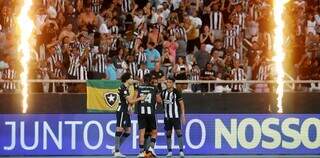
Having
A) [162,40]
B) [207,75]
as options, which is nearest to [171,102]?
[207,75]

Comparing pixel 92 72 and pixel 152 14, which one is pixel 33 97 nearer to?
pixel 92 72

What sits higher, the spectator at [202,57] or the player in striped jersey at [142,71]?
the spectator at [202,57]

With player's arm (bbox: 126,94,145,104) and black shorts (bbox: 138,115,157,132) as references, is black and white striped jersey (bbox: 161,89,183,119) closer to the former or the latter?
black shorts (bbox: 138,115,157,132)

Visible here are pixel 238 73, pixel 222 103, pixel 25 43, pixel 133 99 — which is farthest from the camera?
pixel 25 43

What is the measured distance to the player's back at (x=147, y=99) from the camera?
22.5 metres

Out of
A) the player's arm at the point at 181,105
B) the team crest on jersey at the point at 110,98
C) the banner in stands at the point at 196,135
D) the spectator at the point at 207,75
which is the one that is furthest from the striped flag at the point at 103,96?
the spectator at the point at 207,75

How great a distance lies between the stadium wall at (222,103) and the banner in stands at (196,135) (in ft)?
0.51

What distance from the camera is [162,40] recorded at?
2628cm

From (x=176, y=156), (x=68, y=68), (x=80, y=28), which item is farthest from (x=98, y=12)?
(x=176, y=156)

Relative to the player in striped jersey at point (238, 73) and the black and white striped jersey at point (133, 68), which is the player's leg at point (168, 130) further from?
the player in striped jersey at point (238, 73)

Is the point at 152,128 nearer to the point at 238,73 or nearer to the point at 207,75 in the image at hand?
the point at 207,75

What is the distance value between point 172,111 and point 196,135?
182 centimetres

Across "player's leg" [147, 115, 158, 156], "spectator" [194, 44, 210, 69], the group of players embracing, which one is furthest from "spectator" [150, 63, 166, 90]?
"spectator" [194, 44, 210, 69]

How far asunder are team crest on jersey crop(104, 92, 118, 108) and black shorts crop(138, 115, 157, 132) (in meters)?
1.73
